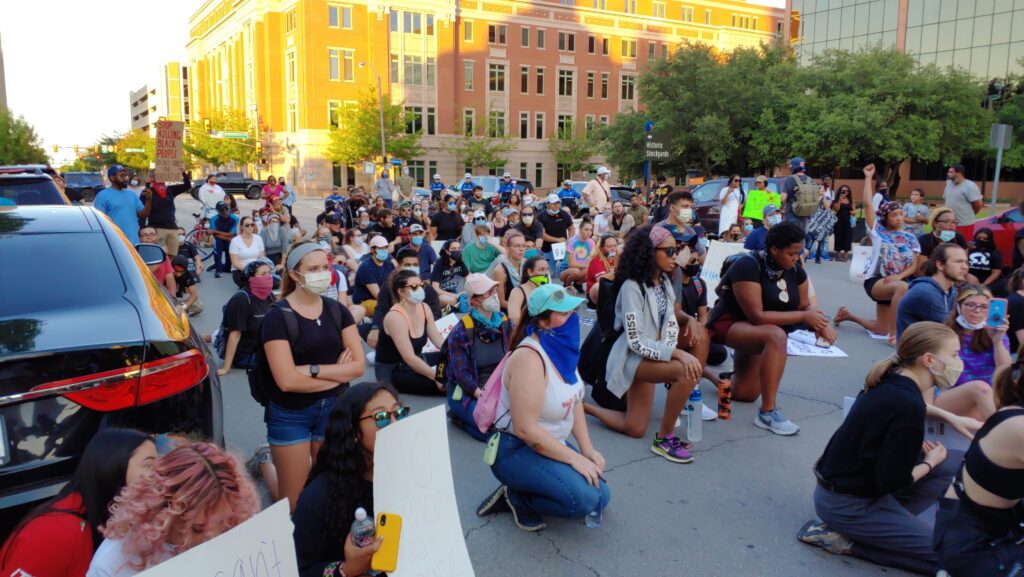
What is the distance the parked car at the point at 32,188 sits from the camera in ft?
19.9

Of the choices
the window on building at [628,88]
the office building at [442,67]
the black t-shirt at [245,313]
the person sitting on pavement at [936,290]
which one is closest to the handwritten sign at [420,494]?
the black t-shirt at [245,313]

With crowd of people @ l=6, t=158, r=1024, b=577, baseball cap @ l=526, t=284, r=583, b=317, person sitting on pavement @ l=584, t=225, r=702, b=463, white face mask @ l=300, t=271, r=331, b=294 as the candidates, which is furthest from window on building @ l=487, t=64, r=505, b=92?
baseball cap @ l=526, t=284, r=583, b=317

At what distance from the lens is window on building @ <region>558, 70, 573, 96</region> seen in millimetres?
66188

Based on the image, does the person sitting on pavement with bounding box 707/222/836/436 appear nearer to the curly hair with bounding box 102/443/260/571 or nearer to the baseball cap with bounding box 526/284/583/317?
the baseball cap with bounding box 526/284/583/317

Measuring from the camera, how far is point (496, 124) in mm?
62938

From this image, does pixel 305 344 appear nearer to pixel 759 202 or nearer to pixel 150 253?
pixel 150 253

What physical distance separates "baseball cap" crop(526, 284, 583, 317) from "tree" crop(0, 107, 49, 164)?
63.2 metres

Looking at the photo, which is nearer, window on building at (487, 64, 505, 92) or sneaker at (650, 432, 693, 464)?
sneaker at (650, 432, 693, 464)

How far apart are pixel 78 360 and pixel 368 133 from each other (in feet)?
178

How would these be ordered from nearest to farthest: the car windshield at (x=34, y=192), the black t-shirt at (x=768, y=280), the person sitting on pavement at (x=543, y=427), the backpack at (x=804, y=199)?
the person sitting on pavement at (x=543, y=427) < the black t-shirt at (x=768, y=280) < the car windshield at (x=34, y=192) < the backpack at (x=804, y=199)

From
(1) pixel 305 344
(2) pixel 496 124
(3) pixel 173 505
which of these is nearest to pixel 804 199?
(1) pixel 305 344

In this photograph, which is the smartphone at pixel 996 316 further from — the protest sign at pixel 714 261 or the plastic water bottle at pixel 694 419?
the protest sign at pixel 714 261

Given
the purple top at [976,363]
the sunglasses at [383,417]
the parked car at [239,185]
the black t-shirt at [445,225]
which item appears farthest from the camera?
the parked car at [239,185]

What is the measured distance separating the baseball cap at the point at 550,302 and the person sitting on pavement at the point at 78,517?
7.51 ft
